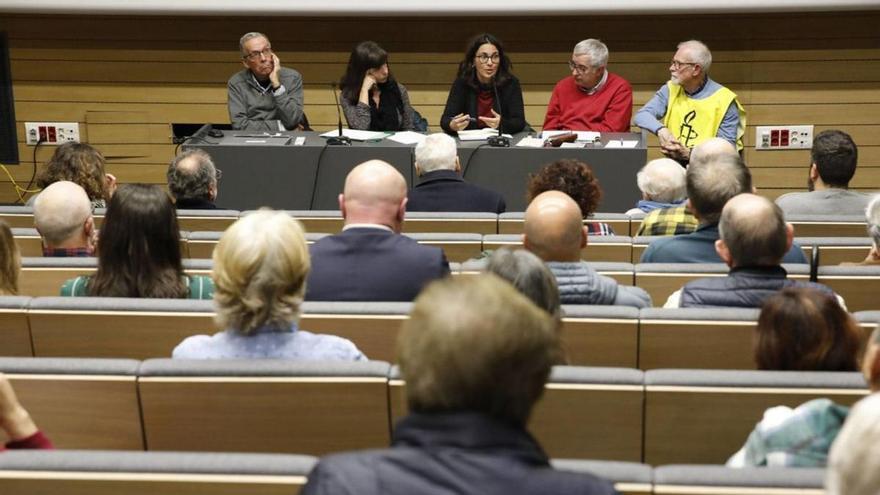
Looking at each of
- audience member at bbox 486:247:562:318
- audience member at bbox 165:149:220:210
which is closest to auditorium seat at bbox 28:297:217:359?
audience member at bbox 486:247:562:318

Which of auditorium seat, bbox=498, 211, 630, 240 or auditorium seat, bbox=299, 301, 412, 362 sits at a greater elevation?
auditorium seat, bbox=498, 211, 630, 240

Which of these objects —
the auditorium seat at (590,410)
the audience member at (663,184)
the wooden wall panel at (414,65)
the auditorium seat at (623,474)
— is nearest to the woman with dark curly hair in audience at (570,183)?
the audience member at (663,184)

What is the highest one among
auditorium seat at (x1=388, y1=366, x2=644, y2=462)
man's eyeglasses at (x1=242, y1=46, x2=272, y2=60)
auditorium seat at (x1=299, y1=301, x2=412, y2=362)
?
man's eyeglasses at (x1=242, y1=46, x2=272, y2=60)

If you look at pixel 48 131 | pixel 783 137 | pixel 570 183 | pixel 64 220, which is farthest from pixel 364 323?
pixel 48 131

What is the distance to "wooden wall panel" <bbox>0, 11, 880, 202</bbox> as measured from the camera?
7.75 m

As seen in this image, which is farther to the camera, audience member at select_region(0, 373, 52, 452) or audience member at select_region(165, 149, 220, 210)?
audience member at select_region(165, 149, 220, 210)

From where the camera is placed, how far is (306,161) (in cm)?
628

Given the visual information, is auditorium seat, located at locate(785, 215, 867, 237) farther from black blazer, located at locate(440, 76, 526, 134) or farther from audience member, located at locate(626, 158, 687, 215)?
black blazer, located at locate(440, 76, 526, 134)

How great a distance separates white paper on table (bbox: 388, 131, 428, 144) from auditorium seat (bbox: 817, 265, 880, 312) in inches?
127

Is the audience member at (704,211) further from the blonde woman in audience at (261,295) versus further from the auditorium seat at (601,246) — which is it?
the blonde woman in audience at (261,295)

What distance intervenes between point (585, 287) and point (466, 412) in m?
1.82

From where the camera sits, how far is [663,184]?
4.67 meters

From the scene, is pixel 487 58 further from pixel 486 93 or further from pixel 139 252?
pixel 139 252

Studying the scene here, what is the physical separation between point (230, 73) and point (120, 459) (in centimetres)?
650
